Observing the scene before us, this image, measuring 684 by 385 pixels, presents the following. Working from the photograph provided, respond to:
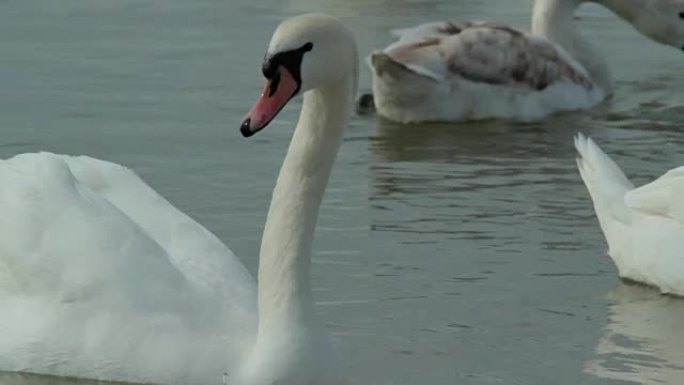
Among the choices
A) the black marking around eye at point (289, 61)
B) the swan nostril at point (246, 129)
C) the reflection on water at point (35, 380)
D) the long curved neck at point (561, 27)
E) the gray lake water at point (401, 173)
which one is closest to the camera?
the swan nostril at point (246, 129)

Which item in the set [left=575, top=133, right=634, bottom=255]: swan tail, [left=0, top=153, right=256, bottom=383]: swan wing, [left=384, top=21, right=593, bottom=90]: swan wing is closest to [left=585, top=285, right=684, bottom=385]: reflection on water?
[left=575, top=133, right=634, bottom=255]: swan tail

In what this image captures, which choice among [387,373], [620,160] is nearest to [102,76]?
[620,160]

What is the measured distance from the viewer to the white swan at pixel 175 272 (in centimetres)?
718

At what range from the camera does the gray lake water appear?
330 inches

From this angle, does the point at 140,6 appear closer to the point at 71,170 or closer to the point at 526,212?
the point at 526,212

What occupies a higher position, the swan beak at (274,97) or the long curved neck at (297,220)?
the swan beak at (274,97)

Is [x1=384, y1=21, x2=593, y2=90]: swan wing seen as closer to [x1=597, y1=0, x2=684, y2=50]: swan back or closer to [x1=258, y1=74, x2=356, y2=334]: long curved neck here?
[x1=597, y1=0, x2=684, y2=50]: swan back

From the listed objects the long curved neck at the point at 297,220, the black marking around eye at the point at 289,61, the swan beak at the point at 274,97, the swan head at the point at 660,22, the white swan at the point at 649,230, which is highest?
the black marking around eye at the point at 289,61

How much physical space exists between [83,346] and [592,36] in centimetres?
1013

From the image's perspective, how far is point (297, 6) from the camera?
59.2 ft

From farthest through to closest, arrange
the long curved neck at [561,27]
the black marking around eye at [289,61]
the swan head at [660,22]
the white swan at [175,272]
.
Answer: the swan head at [660,22] → the long curved neck at [561,27] → the white swan at [175,272] → the black marking around eye at [289,61]

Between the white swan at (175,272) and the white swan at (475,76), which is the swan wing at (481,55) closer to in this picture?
the white swan at (475,76)

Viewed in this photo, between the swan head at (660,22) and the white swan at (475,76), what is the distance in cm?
107

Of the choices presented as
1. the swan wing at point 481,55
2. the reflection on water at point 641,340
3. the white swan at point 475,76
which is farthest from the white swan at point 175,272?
the swan wing at point 481,55
